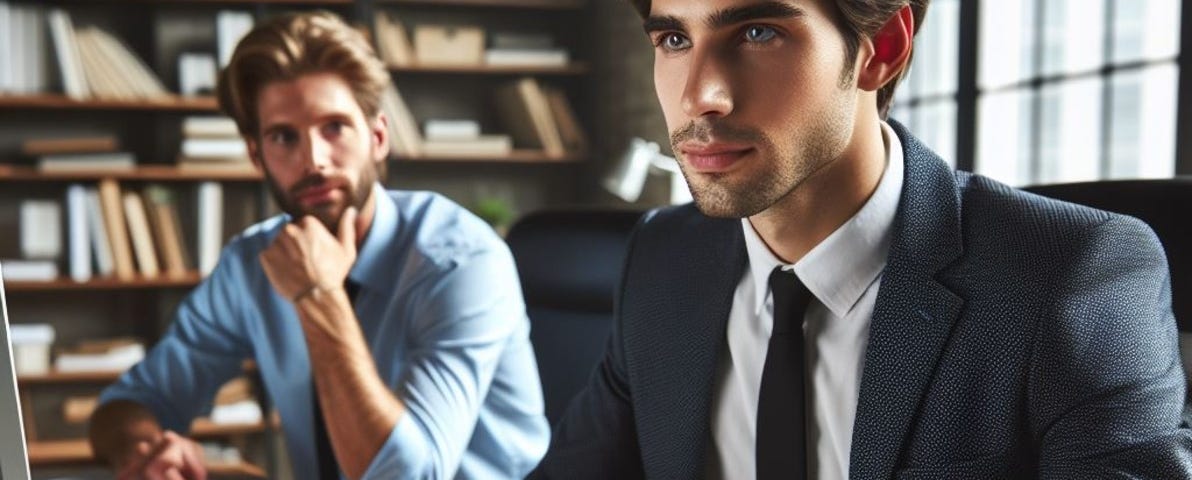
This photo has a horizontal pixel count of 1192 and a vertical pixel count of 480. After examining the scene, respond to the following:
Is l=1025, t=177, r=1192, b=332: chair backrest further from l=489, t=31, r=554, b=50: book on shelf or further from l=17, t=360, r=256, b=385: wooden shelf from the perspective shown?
l=489, t=31, r=554, b=50: book on shelf

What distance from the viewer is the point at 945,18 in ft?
9.72

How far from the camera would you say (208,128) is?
3.73 metres

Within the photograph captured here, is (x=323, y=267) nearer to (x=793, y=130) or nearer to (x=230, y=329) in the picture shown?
(x=230, y=329)

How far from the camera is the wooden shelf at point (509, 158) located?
13.5ft

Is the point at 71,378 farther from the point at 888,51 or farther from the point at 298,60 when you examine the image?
the point at 888,51

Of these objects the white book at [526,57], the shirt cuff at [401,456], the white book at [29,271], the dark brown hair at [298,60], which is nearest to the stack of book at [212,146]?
the white book at [29,271]

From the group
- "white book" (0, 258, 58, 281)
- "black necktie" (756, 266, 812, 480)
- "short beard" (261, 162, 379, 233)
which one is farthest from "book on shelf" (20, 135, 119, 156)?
"black necktie" (756, 266, 812, 480)

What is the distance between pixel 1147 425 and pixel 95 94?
11.7 ft

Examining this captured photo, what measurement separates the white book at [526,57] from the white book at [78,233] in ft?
4.95

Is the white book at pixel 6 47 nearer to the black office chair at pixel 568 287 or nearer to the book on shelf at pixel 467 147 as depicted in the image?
the book on shelf at pixel 467 147

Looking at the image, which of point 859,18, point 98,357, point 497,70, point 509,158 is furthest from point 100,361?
point 859,18

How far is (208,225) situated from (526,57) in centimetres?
133

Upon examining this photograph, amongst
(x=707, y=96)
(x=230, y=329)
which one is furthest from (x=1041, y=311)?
(x=230, y=329)

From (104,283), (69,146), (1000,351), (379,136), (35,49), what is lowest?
(104,283)
